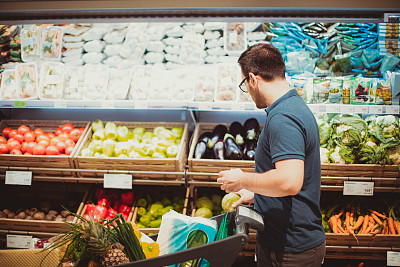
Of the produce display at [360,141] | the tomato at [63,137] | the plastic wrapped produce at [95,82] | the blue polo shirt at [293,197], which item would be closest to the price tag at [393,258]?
the produce display at [360,141]

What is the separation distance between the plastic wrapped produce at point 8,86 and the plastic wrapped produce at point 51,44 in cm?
35

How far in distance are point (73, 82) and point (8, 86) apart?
0.60m

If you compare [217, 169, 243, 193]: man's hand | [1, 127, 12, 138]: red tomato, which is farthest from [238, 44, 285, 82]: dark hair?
[1, 127, 12, 138]: red tomato

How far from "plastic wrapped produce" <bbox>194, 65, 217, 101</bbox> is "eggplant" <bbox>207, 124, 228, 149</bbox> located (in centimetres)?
32

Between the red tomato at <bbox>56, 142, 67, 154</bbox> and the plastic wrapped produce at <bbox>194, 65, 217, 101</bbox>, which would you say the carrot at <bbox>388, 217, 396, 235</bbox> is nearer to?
the plastic wrapped produce at <bbox>194, 65, 217, 101</bbox>

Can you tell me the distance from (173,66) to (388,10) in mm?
1789

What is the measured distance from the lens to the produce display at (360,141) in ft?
8.75

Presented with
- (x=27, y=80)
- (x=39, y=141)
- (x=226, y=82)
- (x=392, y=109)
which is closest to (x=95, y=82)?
(x=27, y=80)

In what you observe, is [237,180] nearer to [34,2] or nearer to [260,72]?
[260,72]

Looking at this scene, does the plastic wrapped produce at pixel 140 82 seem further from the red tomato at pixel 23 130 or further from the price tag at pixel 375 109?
the price tag at pixel 375 109

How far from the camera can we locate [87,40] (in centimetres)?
339

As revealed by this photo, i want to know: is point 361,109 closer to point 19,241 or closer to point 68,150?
point 68,150

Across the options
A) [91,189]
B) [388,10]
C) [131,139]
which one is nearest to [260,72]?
[388,10]

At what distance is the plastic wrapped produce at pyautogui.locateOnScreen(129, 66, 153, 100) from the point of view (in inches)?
118
